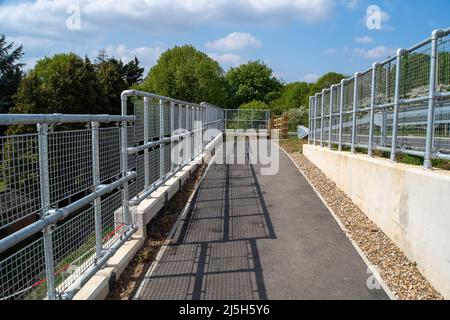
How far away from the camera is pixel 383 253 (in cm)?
571

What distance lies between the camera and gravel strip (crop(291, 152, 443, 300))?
4.56 metres

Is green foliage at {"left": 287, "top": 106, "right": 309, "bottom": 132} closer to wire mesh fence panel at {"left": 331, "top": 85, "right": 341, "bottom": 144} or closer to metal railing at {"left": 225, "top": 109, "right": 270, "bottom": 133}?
metal railing at {"left": 225, "top": 109, "right": 270, "bottom": 133}

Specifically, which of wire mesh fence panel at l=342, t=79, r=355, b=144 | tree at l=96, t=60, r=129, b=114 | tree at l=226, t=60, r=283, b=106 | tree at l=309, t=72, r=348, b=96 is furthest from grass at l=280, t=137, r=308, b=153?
tree at l=226, t=60, r=283, b=106

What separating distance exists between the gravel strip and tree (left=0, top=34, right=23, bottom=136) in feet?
117

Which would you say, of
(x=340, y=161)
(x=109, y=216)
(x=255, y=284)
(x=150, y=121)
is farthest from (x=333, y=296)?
(x=340, y=161)

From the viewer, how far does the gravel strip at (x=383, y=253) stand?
15.0ft

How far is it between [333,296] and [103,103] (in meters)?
34.5

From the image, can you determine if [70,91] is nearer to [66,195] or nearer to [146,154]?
[146,154]

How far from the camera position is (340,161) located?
10.0 meters

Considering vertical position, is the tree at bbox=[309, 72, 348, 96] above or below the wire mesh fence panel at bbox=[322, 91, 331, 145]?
above

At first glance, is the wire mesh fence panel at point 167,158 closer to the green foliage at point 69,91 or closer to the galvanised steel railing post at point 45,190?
the galvanised steel railing post at point 45,190

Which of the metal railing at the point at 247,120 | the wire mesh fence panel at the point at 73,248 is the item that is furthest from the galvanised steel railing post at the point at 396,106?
the metal railing at the point at 247,120

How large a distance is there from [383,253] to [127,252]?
10.9ft

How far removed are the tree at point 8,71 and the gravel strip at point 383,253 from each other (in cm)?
3562
